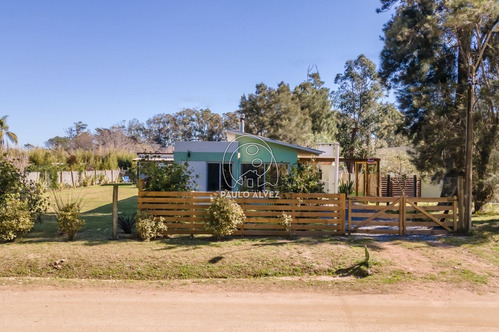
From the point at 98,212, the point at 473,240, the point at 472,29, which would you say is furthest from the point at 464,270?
the point at 98,212

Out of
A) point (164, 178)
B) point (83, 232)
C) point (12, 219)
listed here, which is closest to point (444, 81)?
point (164, 178)

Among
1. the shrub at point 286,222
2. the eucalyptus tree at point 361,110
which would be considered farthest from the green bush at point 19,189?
the eucalyptus tree at point 361,110

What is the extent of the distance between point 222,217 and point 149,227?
6.19ft

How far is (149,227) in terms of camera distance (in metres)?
9.09

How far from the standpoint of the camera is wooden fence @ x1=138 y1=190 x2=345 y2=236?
958 centimetres

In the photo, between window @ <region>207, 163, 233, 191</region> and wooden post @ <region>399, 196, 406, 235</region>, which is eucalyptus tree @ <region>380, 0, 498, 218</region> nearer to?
wooden post @ <region>399, 196, 406, 235</region>

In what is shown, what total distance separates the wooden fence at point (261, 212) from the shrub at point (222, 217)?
391 mm

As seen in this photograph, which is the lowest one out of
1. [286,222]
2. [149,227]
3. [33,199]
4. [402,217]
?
[149,227]

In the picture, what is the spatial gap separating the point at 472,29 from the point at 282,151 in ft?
26.4

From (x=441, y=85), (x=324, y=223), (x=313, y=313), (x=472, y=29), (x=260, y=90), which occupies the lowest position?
(x=313, y=313)

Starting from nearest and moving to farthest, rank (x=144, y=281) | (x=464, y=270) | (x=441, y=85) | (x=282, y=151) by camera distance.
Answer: (x=144, y=281)
(x=464, y=270)
(x=441, y=85)
(x=282, y=151)

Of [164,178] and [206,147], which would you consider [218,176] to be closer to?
[206,147]

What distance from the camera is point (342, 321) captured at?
5.12 meters

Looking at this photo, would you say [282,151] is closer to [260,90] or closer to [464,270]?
[464,270]
